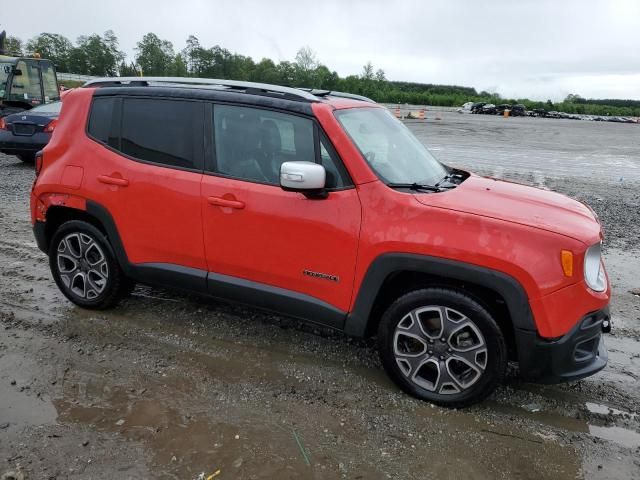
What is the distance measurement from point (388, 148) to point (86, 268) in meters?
2.77

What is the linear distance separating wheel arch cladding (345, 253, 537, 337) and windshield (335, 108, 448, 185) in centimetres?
58

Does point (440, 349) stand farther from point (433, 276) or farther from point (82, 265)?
point (82, 265)

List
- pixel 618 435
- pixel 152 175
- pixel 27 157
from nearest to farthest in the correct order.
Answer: pixel 618 435 < pixel 152 175 < pixel 27 157

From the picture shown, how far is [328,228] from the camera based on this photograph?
3383 mm

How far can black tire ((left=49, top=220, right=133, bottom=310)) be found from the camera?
173 inches

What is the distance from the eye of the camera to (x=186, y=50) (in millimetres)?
88688

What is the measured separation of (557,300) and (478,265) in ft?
1.54

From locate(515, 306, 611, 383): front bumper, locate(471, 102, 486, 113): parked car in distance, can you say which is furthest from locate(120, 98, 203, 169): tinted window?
locate(471, 102, 486, 113): parked car in distance

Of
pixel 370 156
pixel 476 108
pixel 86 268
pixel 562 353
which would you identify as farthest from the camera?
pixel 476 108

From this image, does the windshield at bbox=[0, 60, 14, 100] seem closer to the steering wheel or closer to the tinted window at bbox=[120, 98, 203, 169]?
the tinted window at bbox=[120, 98, 203, 169]

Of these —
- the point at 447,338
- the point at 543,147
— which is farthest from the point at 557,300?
the point at 543,147

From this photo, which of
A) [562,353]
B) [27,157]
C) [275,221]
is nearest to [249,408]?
[275,221]

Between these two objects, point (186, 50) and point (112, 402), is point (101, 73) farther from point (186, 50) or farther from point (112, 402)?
point (112, 402)

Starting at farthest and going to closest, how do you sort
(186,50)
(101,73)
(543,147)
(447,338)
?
(186,50) → (101,73) → (543,147) → (447,338)
